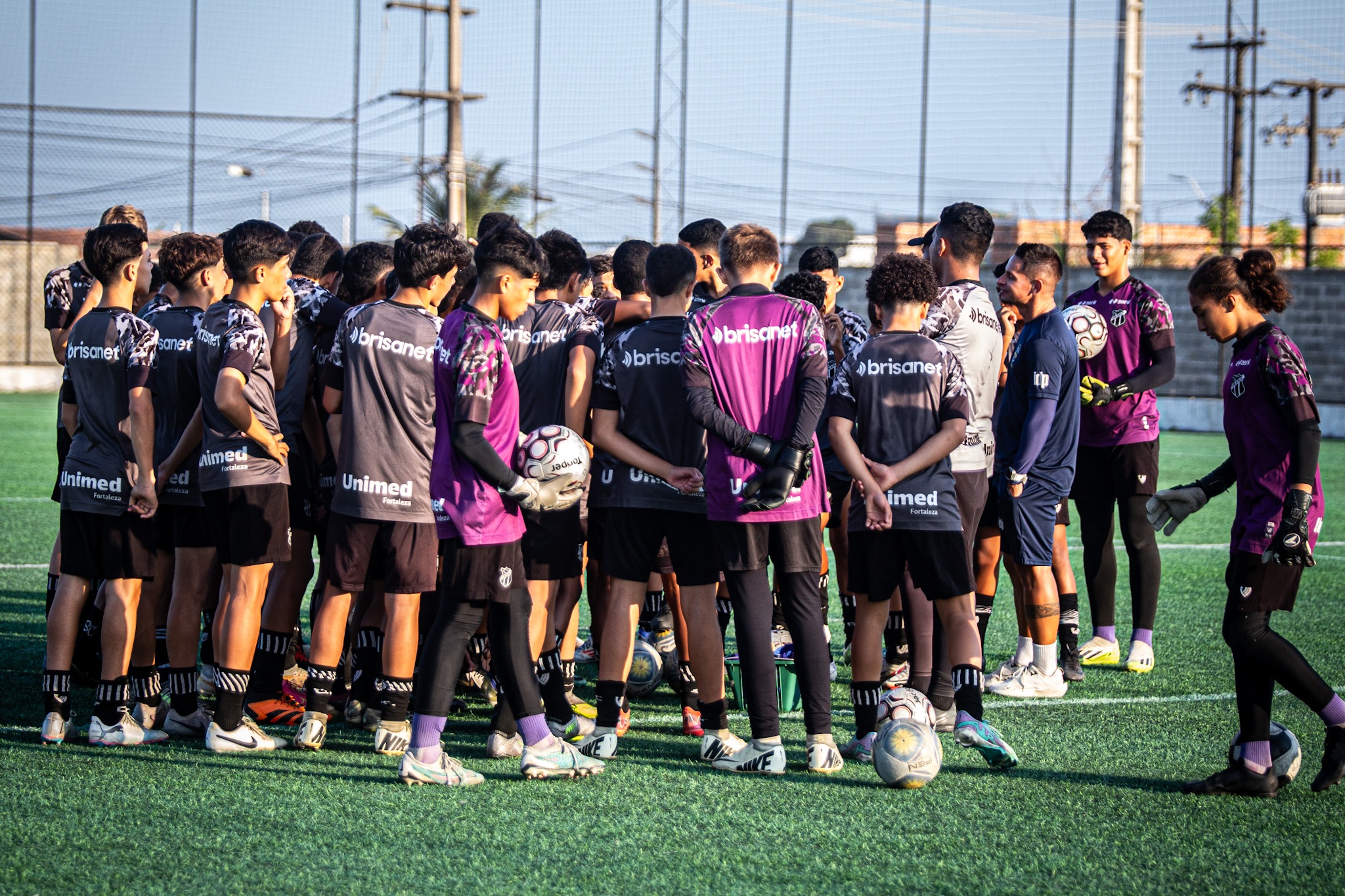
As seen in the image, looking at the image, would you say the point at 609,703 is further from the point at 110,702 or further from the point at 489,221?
the point at 489,221

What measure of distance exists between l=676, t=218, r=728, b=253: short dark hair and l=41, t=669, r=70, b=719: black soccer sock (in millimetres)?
3433

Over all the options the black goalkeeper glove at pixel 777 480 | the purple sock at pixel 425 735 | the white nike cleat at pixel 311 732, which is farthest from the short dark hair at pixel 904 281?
the white nike cleat at pixel 311 732

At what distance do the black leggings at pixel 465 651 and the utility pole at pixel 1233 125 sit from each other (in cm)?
2498

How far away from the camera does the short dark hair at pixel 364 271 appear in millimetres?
5914

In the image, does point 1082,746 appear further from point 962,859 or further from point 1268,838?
point 962,859

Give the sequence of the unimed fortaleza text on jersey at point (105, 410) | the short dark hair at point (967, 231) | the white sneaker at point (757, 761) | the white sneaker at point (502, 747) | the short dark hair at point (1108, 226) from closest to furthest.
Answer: the white sneaker at point (757, 761)
the white sneaker at point (502, 747)
the unimed fortaleza text on jersey at point (105, 410)
the short dark hair at point (967, 231)
the short dark hair at point (1108, 226)

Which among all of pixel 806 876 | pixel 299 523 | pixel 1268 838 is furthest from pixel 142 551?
pixel 1268 838

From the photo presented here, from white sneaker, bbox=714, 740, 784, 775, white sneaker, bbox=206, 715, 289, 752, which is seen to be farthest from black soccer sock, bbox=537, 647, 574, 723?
white sneaker, bbox=206, 715, 289, 752

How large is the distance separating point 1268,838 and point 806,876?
1681 mm

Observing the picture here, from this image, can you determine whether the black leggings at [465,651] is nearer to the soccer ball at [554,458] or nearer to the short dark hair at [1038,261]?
the soccer ball at [554,458]

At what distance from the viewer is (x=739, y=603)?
16.7 feet

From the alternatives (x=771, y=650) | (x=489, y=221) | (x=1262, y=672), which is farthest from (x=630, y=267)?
(x=1262, y=672)

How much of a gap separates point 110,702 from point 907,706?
3362mm

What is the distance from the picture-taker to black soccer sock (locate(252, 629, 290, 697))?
5746 millimetres
